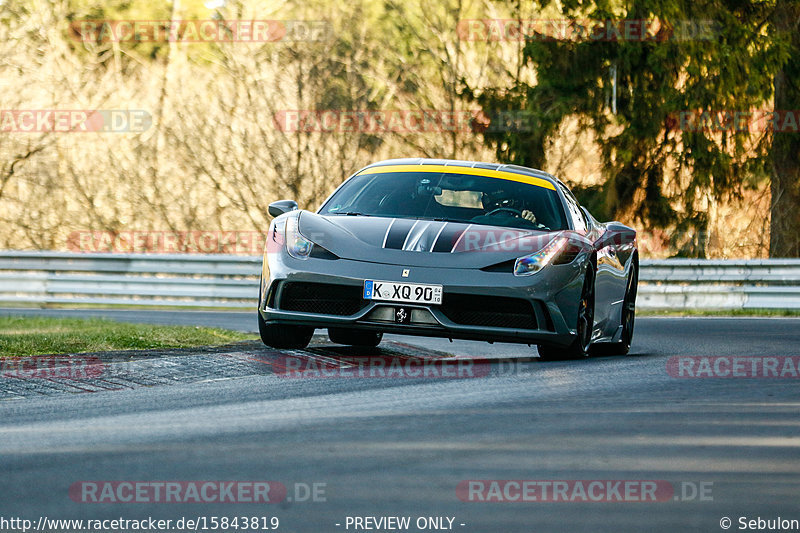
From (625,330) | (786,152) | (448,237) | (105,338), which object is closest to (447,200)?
(448,237)

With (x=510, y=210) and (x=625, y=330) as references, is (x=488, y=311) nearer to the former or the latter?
(x=510, y=210)

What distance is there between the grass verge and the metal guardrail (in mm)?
7358

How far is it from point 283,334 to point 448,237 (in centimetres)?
140

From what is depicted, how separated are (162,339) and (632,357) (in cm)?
356

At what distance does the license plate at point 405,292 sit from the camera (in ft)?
26.7

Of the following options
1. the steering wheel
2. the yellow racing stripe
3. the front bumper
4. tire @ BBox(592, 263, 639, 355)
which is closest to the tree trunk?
tire @ BBox(592, 263, 639, 355)

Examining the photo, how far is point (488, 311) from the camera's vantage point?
8.24 metres

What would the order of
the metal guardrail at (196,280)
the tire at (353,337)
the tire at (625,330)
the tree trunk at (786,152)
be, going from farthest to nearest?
the tree trunk at (786,152) → the metal guardrail at (196,280) → the tire at (625,330) → the tire at (353,337)

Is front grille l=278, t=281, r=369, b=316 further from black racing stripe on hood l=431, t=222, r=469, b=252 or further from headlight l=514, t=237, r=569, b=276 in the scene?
headlight l=514, t=237, r=569, b=276

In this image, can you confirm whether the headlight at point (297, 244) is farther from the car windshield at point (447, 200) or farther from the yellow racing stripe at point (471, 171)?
the yellow racing stripe at point (471, 171)

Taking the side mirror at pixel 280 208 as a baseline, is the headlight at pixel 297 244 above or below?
below

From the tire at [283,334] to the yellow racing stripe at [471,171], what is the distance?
56.9 inches

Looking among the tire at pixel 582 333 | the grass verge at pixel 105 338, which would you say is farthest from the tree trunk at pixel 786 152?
the tire at pixel 582 333

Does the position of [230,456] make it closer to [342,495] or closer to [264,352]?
[342,495]
